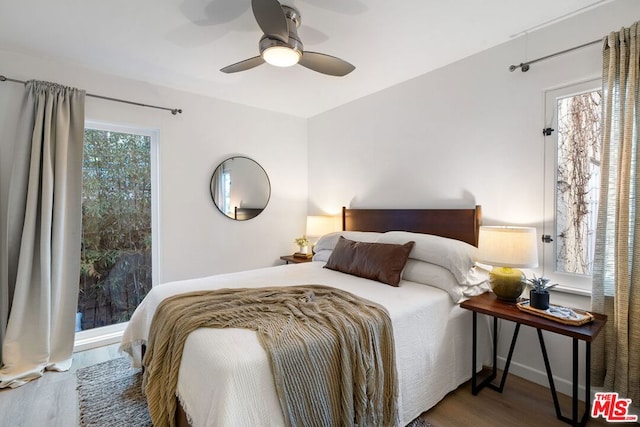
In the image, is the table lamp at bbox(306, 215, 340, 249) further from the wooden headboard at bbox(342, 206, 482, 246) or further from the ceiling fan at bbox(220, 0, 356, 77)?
the ceiling fan at bbox(220, 0, 356, 77)

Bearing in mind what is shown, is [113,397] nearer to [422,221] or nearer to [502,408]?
[502,408]

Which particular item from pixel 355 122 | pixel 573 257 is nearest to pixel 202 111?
pixel 355 122

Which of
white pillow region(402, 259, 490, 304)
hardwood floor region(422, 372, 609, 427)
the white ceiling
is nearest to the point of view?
hardwood floor region(422, 372, 609, 427)

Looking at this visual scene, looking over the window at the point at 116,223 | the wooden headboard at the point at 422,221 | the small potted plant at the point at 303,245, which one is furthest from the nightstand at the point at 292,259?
the window at the point at 116,223

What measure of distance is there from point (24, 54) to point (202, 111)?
1.44 meters

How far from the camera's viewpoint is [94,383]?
224 cm

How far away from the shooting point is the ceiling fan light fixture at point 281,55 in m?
1.84

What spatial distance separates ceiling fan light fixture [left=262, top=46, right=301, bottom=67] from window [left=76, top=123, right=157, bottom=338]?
75.8 inches

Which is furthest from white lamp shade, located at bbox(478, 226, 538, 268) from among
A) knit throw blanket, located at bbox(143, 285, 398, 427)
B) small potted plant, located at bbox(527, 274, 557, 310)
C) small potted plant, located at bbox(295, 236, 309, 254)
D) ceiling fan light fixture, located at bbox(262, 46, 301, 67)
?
small potted plant, located at bbox(295, 236, 309, 254)

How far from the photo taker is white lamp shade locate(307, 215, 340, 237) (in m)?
3.71

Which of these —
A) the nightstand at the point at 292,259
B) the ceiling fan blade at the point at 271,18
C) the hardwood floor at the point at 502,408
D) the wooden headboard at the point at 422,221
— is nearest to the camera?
the ceiling fan blade at the point at 271,18

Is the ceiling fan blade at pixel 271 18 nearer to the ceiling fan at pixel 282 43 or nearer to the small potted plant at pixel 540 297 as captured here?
the ceiling fan at pixel 282 43

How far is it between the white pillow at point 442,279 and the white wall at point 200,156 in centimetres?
209

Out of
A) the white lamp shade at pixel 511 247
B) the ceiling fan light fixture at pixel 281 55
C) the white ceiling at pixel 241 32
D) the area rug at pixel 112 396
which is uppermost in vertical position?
the white ceiling at pixel 241 32
